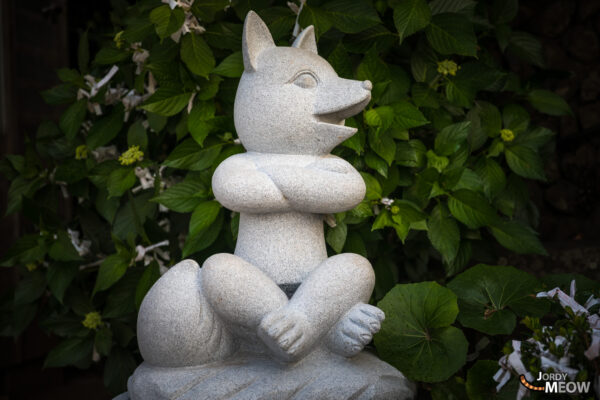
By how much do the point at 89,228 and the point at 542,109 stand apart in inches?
71.9

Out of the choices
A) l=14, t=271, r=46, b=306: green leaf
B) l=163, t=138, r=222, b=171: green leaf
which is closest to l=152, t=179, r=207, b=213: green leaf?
l=163, t=138, r=222, b=171: green leaf

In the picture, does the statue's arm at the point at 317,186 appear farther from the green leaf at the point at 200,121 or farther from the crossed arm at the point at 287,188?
the green leaf at the point at 200,121

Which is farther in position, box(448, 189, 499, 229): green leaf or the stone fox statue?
box(448, 189, 499, 229): green leaf

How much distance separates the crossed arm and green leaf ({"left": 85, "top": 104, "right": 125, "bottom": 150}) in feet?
2.76

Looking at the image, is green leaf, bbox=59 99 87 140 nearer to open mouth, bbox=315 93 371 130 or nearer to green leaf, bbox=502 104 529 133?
open mouth, bbox=315 93 371 130

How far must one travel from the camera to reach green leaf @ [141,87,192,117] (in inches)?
73.3

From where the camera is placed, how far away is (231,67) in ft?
6.03

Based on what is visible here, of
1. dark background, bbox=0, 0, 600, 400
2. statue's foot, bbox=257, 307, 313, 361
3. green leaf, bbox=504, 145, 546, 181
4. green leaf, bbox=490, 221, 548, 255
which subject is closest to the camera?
statue's foot, bbox=257, 307, 313, 361

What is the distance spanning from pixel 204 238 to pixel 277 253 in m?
0.50

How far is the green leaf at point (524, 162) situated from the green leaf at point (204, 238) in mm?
1064

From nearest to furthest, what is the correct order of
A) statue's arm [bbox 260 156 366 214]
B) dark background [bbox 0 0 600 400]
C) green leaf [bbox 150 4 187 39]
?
statue's arm [bbox 260 156 366 214] < green leaf [bbox 150 4 187 39] < dark background [bbox 0 0 600 400]

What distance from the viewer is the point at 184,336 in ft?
4.35

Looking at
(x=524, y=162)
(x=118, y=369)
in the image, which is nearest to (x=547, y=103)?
(x=524, y=162)

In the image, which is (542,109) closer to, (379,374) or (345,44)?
(345,44)
